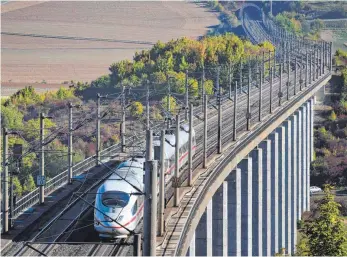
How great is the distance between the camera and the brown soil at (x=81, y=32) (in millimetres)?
120125

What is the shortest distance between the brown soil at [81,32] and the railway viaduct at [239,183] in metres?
53.2

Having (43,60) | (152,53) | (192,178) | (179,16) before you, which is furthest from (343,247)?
(179,16)

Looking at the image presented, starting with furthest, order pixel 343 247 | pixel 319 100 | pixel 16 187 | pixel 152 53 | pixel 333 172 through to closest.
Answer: pixel 152 53 → pixel 319 100 → pixel 333 172 → pixel 16 187 → pixel 343 247

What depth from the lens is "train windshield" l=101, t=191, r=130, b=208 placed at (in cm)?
2472

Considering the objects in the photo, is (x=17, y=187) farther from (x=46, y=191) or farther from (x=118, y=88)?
(x=118, y=88)

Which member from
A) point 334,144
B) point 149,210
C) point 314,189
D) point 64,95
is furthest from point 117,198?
point 64,95

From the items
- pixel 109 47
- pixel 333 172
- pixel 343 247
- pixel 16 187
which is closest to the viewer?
pixel 343 247

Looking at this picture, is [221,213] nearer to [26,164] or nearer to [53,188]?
[53,188]

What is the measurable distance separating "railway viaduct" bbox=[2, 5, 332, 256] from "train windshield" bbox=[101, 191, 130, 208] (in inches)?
46.3

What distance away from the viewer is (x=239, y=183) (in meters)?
Result: 39.2

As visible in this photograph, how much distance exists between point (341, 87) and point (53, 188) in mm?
60952

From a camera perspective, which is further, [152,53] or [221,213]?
[152,53]

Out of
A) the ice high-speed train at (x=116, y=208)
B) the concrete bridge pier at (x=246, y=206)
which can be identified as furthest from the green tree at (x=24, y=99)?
the ice high-speed train at (x=116, y=208)

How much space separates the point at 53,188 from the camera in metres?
31.9
